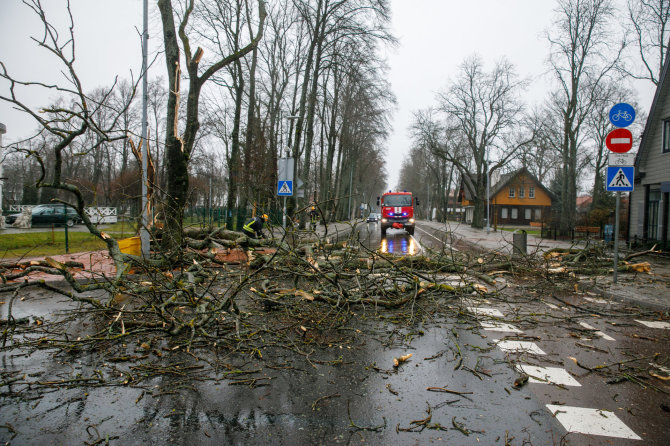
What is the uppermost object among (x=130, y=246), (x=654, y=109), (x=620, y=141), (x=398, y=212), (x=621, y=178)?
(x=654, y=109)

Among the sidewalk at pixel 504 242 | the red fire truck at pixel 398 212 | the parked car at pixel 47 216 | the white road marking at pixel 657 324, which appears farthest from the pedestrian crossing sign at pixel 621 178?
the parked car at pixel 47 216

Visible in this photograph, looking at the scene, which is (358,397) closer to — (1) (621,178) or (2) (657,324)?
(2) (657,324)

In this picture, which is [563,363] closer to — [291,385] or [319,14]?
[291,385]

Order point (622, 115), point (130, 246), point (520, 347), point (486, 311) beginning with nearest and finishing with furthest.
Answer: point (520, 347) < point (486, 311) < point (622, 115) < point (130, 246)

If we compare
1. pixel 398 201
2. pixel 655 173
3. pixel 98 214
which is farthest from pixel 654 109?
pixel 98 214

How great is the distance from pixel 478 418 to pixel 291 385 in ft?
5.15

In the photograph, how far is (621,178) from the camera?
914 cm

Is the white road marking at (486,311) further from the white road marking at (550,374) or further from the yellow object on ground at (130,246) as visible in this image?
the yellow object on ground at (130,246)

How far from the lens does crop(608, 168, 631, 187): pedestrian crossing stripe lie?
912 centimetres

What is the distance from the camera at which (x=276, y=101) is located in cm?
2870

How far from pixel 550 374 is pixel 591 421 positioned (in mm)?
896

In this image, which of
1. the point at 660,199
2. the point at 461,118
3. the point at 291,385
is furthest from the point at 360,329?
the point at 461,118

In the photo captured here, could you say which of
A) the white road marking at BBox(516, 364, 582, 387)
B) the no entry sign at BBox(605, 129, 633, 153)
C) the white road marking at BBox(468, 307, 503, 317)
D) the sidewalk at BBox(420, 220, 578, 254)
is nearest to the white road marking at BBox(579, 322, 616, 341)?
A: the white road marking at BBox(468, 307, 503, 317)

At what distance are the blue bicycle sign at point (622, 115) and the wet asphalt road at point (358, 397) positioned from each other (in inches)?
232
